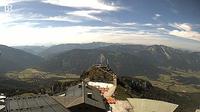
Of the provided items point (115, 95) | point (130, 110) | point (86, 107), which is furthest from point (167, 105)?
point (86, 107)

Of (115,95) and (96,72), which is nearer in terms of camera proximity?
(115,95)

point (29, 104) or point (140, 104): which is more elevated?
point (29, 104)

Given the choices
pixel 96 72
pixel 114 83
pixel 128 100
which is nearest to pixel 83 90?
pixel 128 100

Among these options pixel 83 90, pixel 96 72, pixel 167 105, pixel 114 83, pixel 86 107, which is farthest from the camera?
pixel 96 72

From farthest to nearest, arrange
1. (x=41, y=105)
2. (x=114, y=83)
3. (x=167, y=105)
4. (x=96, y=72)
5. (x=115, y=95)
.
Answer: (x=96, y=72), (x=114, y=83), (x=115, y=95), (x=167, y=105), (x=41, y=105)

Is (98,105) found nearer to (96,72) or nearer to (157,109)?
(157,109)

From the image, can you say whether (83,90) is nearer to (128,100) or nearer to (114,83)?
(128,100)
